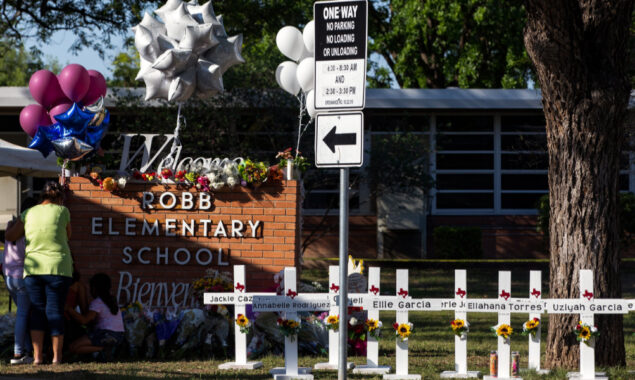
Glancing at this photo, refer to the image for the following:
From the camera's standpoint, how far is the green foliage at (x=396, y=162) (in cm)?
2041

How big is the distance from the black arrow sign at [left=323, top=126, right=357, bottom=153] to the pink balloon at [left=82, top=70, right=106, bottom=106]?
6.28 m

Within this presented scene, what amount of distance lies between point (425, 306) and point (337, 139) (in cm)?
240

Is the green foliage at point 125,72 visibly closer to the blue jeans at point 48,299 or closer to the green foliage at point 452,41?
the green foliage at point 452,41

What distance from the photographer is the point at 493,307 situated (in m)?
8.16

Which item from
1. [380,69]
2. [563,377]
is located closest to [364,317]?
[563,377]

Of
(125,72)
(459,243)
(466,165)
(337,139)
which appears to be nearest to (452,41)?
(466,165)

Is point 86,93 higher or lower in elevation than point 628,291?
higher

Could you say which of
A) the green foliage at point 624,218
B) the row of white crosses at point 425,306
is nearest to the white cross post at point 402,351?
the row of white crosses at point 425,306

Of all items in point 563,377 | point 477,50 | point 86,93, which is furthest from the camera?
point 477,50

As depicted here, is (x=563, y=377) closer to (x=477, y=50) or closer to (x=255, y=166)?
(x=255, y=166)

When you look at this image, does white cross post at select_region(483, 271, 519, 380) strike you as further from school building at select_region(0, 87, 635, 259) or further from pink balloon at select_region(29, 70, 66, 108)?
school building at select_region(0, 87, 635, 259)

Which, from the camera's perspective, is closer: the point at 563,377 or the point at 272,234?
the point at 563,377

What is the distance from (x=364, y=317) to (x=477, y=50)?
2277cm

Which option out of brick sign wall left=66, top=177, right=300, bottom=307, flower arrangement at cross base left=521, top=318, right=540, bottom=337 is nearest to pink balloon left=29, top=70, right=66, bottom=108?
brick sign wall left=66, top=177, right=300, bottom=307
